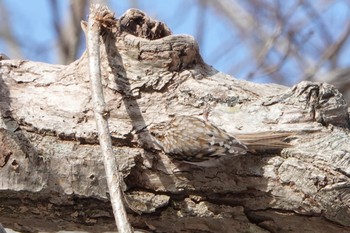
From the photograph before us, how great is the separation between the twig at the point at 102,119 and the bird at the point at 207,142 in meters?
0.11

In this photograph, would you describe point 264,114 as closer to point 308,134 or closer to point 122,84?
point 308,134

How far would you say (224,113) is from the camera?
1353 millimetres

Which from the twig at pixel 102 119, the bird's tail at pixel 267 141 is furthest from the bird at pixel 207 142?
the twig at pixel 102 119

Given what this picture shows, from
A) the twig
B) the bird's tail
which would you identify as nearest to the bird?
the bird's tail

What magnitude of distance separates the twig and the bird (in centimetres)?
11

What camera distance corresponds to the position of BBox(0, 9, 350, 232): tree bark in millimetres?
1302

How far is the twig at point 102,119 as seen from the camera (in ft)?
3.80

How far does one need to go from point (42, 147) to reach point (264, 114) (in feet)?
1.22

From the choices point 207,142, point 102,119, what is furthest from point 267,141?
A: point 102,119

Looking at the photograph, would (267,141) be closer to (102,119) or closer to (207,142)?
(207,142)

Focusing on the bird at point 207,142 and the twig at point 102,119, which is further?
the bird at point 207,142

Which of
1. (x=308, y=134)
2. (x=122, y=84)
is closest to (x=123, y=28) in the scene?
(x=122, y=84)

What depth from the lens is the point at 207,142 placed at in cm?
128

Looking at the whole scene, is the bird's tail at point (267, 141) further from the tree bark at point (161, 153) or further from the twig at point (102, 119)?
the twig at point (102, 119)
